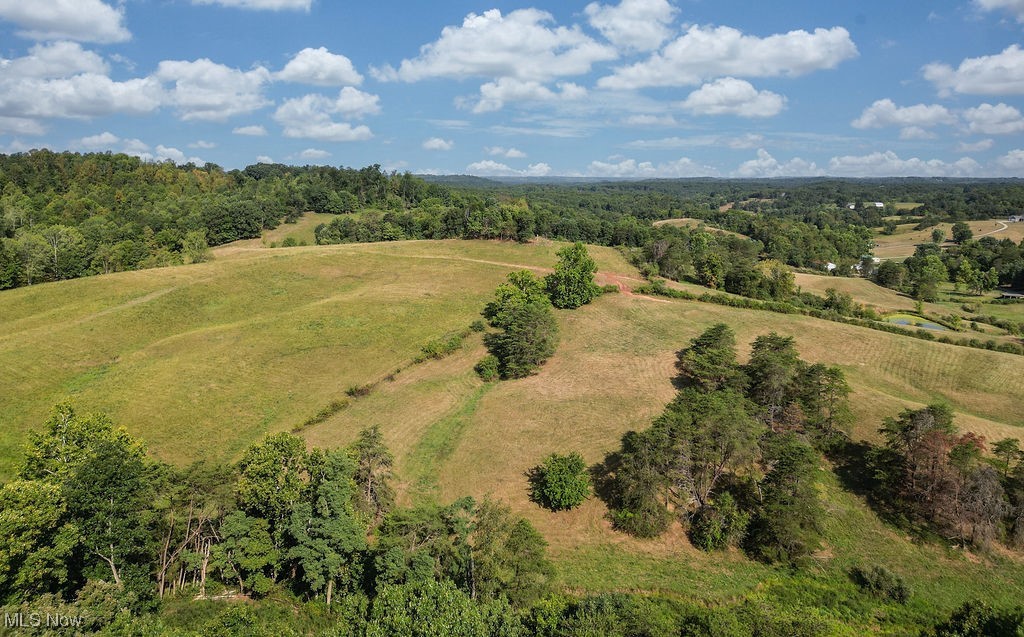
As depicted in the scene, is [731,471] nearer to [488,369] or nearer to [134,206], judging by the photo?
[488,369]

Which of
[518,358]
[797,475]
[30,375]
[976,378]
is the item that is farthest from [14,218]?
[976,378]

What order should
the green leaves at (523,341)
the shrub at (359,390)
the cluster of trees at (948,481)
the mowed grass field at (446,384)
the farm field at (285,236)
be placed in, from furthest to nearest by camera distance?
1. the farm field at (285,236)
2. the green leaves at (523,341)
3. the shrub at (359,390)
4. the mowed grass field at (446,384)
5. the cluster of trees at (948,481)

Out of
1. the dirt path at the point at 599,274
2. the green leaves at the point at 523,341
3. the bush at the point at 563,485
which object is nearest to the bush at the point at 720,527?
the bush at the point at 563,485

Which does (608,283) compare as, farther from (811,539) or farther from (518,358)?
(811,539)

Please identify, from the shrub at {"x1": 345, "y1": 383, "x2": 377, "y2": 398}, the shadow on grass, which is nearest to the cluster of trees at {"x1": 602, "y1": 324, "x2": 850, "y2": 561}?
the shadow on grass

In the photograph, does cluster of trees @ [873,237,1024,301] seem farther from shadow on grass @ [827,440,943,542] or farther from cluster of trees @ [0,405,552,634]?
cluster of trees @ [0,405,552,634]

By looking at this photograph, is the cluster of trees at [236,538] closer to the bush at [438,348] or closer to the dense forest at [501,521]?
the dense forest at [501,521]
